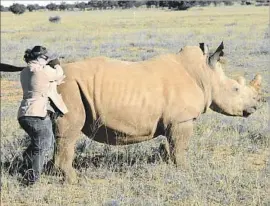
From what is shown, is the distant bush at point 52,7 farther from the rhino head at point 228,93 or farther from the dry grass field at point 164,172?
the rhino head at point 228,93

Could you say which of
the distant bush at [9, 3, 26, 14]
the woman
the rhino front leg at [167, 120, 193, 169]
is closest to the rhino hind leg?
the woman

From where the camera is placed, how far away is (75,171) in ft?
23.2

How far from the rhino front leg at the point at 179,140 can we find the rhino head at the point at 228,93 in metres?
0.79

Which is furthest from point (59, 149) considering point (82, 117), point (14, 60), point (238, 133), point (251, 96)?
point (14, 60)

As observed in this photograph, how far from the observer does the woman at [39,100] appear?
628 centimetres

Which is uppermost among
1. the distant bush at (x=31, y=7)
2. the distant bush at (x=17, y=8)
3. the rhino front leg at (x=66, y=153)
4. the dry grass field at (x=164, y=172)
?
the rhino front leg at (x=66, y=153)

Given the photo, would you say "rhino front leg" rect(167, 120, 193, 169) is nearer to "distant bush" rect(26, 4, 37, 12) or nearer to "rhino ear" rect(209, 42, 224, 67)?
"rhino ear" rect(209, 42, 224, 67)

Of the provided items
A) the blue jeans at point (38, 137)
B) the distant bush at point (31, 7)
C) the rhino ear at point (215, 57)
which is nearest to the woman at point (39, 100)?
the blue jeans at point (38, 137)

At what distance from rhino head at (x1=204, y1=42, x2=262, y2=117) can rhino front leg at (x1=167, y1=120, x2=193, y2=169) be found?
0.79 meters

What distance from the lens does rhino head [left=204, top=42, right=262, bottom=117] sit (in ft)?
24.6

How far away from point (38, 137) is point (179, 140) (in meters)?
1.67

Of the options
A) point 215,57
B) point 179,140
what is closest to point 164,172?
point 179,140

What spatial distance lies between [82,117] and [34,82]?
0.70 m

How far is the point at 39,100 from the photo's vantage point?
20.7 ft
